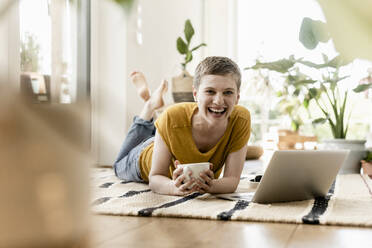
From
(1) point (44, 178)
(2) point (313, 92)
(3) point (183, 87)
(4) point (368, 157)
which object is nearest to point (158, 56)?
(3) point (183, 87)

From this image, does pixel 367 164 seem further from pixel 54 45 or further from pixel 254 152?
pixel 54 45

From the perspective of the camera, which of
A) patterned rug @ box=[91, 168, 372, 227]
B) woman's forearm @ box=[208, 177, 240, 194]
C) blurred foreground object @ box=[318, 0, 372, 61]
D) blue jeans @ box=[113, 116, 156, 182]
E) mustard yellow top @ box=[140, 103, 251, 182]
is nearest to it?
blurred foreground object @ box=[318, 0, 372, 61]

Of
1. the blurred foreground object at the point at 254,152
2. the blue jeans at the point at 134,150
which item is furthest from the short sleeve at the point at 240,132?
the blurred foreground object at the point at 254,152

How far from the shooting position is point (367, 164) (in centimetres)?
279

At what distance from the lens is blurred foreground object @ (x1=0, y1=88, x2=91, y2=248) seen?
240 mm

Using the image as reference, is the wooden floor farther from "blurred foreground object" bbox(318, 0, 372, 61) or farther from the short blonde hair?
"blurred foreground object" bbox(318, 0, 372, 61)

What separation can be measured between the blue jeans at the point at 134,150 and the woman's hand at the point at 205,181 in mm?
667

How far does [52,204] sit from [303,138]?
4052mm

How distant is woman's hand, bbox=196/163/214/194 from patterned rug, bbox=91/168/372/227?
30 millimetres

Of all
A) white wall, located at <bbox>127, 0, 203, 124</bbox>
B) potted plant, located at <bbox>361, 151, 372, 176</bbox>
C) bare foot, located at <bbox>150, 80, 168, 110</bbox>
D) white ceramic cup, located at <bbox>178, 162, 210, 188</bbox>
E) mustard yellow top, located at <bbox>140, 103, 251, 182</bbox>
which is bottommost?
potted plant, located at <bbox>361, 151, 372, 176</bbox>

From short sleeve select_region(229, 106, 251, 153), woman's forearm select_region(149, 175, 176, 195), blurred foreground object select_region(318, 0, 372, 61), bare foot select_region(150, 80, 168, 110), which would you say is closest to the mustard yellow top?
short sleeve select_region(229, 106, 251, 153)

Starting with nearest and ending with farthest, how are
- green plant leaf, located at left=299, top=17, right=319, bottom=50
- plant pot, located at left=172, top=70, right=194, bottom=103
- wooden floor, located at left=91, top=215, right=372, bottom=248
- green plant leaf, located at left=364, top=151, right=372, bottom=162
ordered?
green plant leaf, located at left=299, top=17, right=319, bottom=50 → wooden floor, located at left=91, top=215, right=372, bottom=248 → green plant leaf, located at left=364, top=151, right=372, bottom=162 → plant pot, located at left=172, top=70, right=194, bottom=103

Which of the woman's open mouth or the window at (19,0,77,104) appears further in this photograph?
the woman's open mouth

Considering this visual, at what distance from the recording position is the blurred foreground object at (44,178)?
24 centimetres
